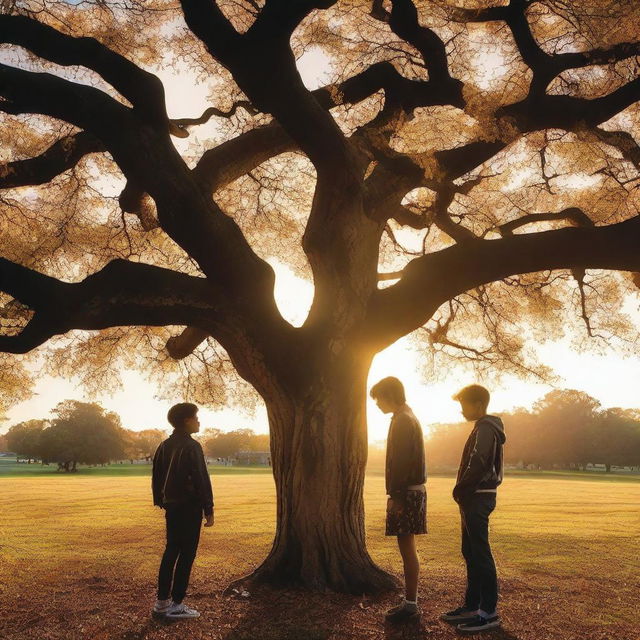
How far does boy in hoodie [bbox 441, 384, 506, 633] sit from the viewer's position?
542 centimetres

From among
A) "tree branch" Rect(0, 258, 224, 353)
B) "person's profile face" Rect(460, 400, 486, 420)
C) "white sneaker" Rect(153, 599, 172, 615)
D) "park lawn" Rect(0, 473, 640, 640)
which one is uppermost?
"tree branch" Rect(0, 258, 224, 353)

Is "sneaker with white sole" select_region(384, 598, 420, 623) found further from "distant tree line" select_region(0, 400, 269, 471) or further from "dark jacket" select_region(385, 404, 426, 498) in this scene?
"distant tree line" select_region(0, 400, 269, 471)

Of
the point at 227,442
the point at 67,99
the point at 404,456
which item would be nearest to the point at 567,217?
the point at 404,456

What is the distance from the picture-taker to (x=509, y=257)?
25.4ft

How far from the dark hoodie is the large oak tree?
2.04 meters

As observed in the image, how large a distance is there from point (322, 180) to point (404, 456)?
Result: 12.8ft

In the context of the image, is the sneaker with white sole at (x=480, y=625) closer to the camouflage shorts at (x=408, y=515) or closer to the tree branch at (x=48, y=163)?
the camouflage shorts at (x=408, y=515)

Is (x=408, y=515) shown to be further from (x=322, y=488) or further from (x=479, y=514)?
(x=322, y=488)

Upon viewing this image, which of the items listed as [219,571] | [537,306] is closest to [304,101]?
[219,571]

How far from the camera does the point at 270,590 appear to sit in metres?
6.66

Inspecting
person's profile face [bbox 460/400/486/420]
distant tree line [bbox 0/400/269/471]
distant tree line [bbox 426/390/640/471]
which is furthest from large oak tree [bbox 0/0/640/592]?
distant tree line [bbox 426/390/640/471]

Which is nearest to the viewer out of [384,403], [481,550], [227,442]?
[481,550]

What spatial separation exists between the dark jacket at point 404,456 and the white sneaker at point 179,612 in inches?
90.2

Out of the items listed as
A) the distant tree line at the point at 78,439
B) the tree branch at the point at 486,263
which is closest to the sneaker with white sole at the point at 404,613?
the tree branch at the point at 486,263
